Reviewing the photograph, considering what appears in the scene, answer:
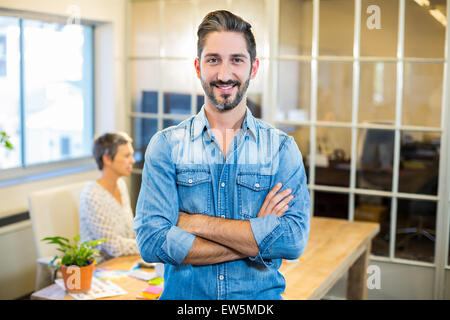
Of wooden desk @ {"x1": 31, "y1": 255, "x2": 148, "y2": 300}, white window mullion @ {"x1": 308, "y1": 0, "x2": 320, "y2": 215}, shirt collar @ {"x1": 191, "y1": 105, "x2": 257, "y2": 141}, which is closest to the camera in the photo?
shirt collar @ {"x1": 191, "y1": 105, "x2": 257, "y2": 141}

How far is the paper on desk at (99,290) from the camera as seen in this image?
2.09 m

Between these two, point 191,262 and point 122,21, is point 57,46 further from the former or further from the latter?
point 191,262

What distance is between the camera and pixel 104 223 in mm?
2787

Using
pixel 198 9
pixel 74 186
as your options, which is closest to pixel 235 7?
pixel 198 9

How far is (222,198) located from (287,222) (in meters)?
0.18

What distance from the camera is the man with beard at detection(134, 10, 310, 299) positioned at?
1.43 meters

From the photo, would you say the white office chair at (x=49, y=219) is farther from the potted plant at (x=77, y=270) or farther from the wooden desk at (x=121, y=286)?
the potted plant at (x=77, y=270)

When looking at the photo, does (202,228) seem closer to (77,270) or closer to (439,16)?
(77,270)

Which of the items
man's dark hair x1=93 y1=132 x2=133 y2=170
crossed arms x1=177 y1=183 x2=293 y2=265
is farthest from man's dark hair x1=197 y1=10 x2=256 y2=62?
man's dark hair x1=93 y1=132 x2=133 y2=170

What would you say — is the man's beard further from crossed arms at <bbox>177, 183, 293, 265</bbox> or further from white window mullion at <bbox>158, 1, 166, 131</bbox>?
white window mullion at <bbox>158, 1, 166, 131</bbox>

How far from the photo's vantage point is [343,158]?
3.78 metres

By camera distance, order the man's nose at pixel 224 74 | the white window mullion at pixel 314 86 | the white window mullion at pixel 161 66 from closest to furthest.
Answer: the man's nose at pixel 224 74, the white window mullion at pixel 314 86, the white window mullion at pixel 161 66

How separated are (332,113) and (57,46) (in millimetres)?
1910

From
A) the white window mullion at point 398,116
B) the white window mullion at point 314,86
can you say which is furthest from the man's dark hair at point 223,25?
the white window mullion at point 314,86
